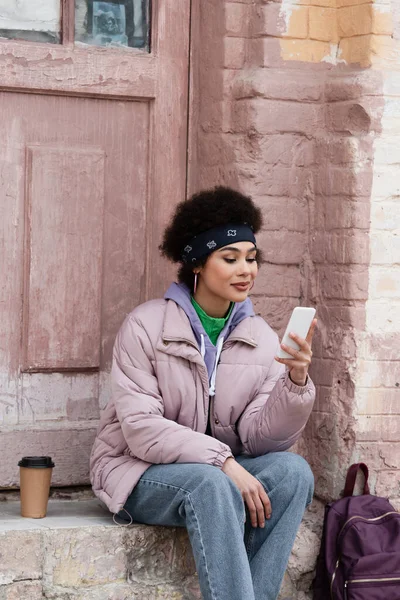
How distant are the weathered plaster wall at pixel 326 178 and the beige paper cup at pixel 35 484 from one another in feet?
3.37

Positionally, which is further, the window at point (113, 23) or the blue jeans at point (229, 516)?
the window at point (113, 23)

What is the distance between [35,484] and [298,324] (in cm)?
108

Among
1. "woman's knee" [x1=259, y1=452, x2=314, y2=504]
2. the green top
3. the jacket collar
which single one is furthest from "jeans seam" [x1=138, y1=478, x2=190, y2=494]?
the green top

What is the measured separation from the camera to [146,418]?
4.14m

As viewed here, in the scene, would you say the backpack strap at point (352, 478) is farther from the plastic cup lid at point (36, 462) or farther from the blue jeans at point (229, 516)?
the plastic cup lid at point (36, 462)

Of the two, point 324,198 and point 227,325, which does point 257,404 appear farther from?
point 324,198

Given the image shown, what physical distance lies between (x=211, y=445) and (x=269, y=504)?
0.90ft

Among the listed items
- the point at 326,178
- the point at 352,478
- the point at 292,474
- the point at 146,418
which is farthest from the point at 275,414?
the point at 326,178

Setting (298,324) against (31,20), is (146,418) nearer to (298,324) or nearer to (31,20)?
(298,324)

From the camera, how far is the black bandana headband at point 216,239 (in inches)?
171

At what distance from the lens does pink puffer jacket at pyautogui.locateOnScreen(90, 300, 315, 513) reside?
4.15 m

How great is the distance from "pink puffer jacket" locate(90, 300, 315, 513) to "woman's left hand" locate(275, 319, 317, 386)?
4cm

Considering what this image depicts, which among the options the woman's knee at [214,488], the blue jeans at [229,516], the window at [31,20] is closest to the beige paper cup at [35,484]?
the blue jeans at [229,516]

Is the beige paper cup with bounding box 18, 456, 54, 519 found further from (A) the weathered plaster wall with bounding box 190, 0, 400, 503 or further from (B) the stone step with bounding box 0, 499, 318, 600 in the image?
(A) the weathered plaster wall with bounding box 190, 0, 400, 503
